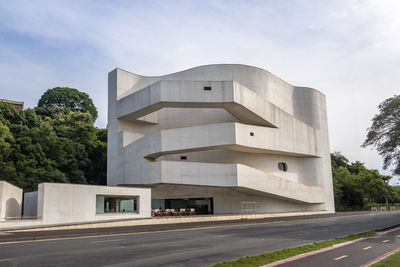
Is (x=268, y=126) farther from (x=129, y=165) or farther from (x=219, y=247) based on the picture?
(x=219, y=247)

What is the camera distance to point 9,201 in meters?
26.3

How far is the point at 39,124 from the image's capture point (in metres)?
56.3

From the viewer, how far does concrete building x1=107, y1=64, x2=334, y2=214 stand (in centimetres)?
3584

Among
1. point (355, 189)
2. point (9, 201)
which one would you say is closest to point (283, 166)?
point (355, 189)

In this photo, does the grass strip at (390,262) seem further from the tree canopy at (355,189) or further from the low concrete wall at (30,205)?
the tree canopy at (355,189)

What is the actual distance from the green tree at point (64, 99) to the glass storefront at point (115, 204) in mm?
55440

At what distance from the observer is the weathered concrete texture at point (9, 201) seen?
2415 cm

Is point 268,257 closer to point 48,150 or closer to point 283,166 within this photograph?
point 283,166

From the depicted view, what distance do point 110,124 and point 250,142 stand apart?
1596 cm

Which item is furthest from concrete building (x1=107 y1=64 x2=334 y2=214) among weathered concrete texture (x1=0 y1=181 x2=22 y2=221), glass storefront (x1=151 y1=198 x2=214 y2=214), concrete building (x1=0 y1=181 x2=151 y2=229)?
weathered concrete texture (x1=0 y1=181 x2=22 y2=221)

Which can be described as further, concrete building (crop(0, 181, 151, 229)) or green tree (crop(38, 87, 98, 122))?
green tree (crop(38, 87, 98, 122))

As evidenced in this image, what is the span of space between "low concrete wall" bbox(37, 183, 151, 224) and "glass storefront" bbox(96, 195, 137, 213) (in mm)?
639

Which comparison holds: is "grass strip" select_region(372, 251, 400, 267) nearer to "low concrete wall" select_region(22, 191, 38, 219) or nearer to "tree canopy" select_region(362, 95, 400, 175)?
"tree canopy" select_region(362, 95, 400, 175)

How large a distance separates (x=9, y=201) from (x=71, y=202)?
15.5 ft
